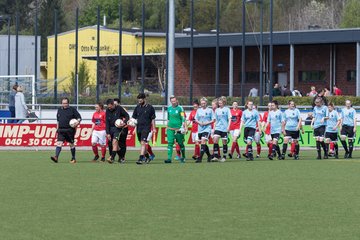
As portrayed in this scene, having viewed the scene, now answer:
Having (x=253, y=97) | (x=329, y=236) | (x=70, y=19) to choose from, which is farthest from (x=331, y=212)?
(x=70, y=19)

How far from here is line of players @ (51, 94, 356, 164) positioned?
28562 mm

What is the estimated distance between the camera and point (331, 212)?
51.5ft

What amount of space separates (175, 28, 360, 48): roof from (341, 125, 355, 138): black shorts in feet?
84.0

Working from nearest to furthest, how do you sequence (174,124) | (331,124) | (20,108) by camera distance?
1. (174,124)
2. (331,124)
3. (20,108)

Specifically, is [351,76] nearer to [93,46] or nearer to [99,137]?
[93,46]

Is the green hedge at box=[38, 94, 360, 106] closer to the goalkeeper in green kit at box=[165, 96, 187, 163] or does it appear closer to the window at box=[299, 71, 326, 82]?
the window at box=[299, 71, 326, 82]

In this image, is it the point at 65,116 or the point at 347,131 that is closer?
the point at 65,116

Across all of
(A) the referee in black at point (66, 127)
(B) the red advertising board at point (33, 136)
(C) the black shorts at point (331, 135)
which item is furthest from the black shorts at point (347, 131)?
(A) the referee in black at point (66, 127)

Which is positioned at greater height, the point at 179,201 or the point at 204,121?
the point at 204,121

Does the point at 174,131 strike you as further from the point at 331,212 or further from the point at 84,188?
the point at 331,212

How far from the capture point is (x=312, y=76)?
65.2 metres

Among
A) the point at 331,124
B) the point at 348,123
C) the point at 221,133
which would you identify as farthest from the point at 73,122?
the point at 348,123

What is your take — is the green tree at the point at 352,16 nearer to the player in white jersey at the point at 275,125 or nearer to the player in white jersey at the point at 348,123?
the player in white jersey at the point at 348,123

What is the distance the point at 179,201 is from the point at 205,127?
12887mm
